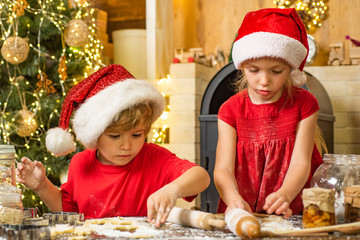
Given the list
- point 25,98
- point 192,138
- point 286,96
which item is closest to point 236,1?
point 192,138

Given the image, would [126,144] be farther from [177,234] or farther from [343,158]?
[343,158]

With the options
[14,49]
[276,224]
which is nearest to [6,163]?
[276,224]

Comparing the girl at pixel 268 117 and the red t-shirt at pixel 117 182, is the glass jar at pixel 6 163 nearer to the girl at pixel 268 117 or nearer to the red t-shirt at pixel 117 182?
the red t-shirt at pixel 117 182

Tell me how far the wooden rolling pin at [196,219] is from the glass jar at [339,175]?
0.31 m

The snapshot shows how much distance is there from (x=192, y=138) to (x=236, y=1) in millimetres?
1201

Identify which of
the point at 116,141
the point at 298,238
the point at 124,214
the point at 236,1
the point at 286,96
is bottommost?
the point at 124,214

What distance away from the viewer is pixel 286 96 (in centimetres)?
175

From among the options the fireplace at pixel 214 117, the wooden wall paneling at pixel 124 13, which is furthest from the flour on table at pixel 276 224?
the wooden wall paneling at pixel 124 13

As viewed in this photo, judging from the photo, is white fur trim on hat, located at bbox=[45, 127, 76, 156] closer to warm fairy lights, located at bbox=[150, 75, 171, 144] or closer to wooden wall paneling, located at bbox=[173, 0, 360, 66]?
warm fairy lights, located at bbox=[150, 75, 171, 144]

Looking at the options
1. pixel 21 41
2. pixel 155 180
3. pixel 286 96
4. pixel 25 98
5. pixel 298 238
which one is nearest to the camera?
pixel 298 238

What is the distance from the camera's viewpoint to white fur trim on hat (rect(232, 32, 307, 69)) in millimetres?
1592

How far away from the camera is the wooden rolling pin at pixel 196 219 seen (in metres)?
1.10

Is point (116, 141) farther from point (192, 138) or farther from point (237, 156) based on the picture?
point (192, 138)

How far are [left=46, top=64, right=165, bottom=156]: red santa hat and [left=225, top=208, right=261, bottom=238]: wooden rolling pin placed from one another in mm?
555
